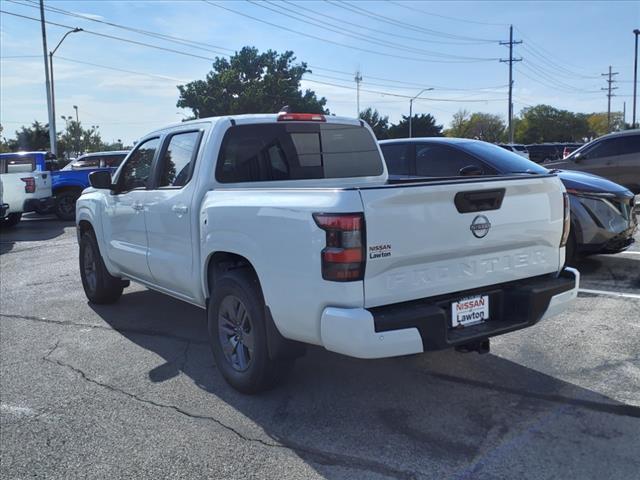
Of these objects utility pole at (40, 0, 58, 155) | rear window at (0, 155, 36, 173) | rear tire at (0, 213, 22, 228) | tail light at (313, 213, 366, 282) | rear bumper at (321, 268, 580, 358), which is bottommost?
rear tire at (0, 213, 22, 228)

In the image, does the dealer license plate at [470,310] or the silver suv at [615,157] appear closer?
the dealer license plate at [470,310]

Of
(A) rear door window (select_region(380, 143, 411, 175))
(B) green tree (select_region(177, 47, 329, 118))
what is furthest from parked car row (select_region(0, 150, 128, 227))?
(B) green tree (select_region(177, 47, 329, 118))

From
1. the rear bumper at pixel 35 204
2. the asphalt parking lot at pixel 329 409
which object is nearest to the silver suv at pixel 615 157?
the asphalt parking lot at pixel 329 409

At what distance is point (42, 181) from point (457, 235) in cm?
1515

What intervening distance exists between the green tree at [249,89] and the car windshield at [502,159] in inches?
2186

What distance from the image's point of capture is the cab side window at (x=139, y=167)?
5766 mm

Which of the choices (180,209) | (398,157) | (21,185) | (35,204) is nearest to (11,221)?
(35,204)

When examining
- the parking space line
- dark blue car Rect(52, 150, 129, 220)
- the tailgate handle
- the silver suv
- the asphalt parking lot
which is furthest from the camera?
dark blue car Rect(52, 150, 129, 220)

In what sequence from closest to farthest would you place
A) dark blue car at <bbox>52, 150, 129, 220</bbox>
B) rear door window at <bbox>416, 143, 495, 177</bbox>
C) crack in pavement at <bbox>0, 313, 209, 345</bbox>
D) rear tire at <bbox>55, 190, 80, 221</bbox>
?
crack in pavement at <bbox>0, 313, 209, 345</bbox> → rear door window at <bbox>416, 143, 495, 177</bbox> → dark blue car at <bbox>52, 150, 129, 220</bbox> → rear tire at <bbox>55, 190, 80, 221</bbox>

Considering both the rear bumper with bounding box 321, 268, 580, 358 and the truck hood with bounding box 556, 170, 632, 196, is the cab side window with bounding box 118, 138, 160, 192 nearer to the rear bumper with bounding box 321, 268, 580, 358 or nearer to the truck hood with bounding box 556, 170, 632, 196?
the rear bumper with bounding box 321, 268, 580, 358

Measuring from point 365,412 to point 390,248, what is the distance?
120 cm

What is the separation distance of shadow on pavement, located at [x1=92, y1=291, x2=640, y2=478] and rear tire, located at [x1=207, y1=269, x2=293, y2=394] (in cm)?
16

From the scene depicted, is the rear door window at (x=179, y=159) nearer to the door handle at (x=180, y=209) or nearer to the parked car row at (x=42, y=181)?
the door handle at (x=180, y=209)

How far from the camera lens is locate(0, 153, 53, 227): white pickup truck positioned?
15703mm
